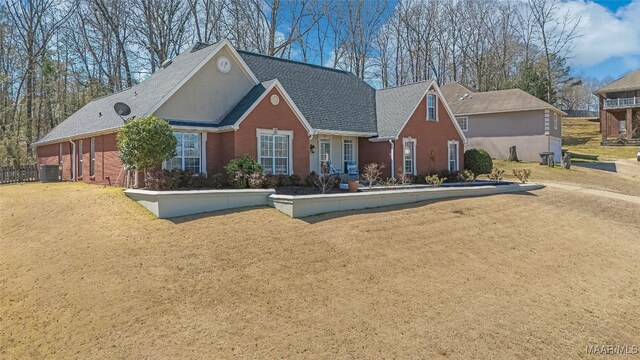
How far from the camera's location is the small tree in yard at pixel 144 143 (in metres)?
14.6

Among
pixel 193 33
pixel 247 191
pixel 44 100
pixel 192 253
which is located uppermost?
pixel 193 33

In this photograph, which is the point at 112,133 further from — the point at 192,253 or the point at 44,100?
the point at 44,100

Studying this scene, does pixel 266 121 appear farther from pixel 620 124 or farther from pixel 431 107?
pixel 620 124

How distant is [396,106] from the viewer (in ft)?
82.6

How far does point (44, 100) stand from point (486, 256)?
1554 inches

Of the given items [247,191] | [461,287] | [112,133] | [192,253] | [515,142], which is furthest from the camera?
[515,142]

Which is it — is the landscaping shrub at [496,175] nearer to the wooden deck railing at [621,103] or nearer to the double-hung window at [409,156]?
the double-hung window at [409,156]

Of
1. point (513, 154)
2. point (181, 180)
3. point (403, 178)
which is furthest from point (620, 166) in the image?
point (181, 180)

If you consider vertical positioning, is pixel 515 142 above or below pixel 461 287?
above

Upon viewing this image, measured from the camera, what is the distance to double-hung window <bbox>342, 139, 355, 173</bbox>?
76.7ft

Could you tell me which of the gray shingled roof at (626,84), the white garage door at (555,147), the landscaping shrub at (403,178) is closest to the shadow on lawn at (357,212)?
the landscaping shrub at (403,178)

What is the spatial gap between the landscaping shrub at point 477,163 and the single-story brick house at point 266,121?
0.85m

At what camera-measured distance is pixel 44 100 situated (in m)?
38.1

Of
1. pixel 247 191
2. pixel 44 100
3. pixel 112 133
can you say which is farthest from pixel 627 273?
pixel 44 100
